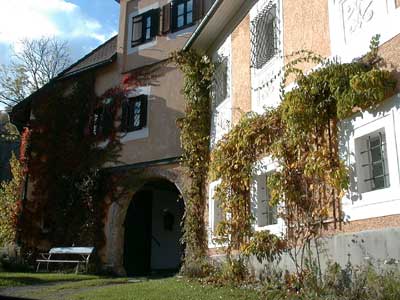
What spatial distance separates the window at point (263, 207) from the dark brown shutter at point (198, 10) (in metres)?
7.25

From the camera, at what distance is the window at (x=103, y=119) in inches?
661

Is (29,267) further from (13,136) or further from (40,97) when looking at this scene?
(13,136)

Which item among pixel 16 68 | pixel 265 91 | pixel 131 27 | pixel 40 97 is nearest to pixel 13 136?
pixel 16 68

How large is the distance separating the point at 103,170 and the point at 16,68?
20.4m

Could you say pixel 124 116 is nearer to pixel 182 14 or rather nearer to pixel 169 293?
pixel 182 14

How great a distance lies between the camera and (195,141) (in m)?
13.3

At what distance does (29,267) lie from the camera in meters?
16.0

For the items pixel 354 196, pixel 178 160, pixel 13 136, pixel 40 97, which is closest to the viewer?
pixel 354 196

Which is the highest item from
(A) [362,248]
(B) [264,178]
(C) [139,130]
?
(C) [139,130]

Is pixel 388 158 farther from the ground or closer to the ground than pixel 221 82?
closer to the ground

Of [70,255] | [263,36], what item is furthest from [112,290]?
[70,255]

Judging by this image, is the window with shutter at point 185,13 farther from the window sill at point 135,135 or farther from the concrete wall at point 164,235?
the concrete wall at point 164,235

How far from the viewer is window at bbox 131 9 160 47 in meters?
16.7

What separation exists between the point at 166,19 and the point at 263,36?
6.21m
